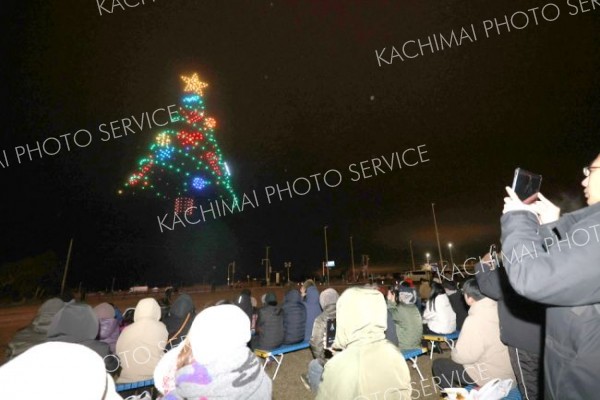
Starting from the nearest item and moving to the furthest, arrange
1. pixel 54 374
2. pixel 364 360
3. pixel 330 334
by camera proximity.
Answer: pixel 54 374, pixel 364 360, pixel 330 334

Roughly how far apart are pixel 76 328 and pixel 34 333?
0.95m

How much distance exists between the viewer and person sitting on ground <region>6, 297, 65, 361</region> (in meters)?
3.68

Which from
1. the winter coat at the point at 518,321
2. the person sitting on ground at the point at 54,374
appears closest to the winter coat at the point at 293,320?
the winter coat at the point at 518,321

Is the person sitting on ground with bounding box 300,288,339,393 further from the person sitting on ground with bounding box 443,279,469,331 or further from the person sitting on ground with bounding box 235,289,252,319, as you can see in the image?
the person sitting on ground with bounding box 443,279,469,331

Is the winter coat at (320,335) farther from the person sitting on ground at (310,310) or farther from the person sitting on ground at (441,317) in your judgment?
the person sitting on ground at (441,317)

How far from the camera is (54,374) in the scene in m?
1.23

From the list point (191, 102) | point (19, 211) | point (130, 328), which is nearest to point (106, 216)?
point (19, 211)

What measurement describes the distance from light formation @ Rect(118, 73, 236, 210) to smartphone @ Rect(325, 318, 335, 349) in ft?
65.2

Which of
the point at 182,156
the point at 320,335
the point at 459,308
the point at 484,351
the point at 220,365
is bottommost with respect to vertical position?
the point at 459,308

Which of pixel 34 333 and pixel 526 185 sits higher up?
pixel 526 185

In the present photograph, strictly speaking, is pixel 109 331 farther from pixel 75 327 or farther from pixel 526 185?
pixel 526 185

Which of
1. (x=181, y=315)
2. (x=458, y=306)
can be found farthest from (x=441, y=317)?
(x=181, y=315)

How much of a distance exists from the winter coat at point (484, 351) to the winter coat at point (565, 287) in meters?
2.41

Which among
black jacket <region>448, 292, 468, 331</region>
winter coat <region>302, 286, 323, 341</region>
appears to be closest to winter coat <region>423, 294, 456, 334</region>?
black jacket <region>448, 292, 468, 331</region>
